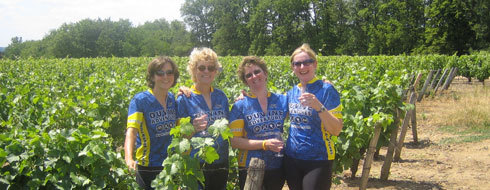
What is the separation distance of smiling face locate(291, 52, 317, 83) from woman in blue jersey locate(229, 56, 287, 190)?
0.76 ft

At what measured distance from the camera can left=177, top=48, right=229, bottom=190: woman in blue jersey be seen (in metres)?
2.79

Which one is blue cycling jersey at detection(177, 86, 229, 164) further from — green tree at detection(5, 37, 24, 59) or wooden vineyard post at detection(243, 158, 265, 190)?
green tree at detection(5, 37, 24, 59)

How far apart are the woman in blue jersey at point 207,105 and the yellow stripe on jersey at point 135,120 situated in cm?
26

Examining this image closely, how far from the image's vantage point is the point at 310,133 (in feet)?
9.23

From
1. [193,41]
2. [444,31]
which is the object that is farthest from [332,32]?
[193,41]

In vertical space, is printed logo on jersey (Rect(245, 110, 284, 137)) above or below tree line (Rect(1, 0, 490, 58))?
below

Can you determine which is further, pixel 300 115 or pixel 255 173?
pixel 300 115

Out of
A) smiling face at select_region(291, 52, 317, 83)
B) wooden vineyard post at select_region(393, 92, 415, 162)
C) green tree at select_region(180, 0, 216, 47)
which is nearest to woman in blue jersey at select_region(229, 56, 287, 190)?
smiling face at select_region(291, 52, 317, 83)

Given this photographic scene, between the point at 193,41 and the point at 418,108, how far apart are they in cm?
5819

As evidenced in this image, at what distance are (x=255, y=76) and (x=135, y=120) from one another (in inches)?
33.6

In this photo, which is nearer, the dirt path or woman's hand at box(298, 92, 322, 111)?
woman's hand at box(298, 92, 322, 111)

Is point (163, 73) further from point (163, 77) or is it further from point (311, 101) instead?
point (311, 101)

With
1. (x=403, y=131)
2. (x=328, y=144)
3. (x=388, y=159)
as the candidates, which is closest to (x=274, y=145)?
(x=328, y=144)

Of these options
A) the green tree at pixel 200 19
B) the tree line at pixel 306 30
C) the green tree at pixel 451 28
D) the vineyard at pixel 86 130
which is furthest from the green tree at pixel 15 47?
the vineyard at pixel 86 130
